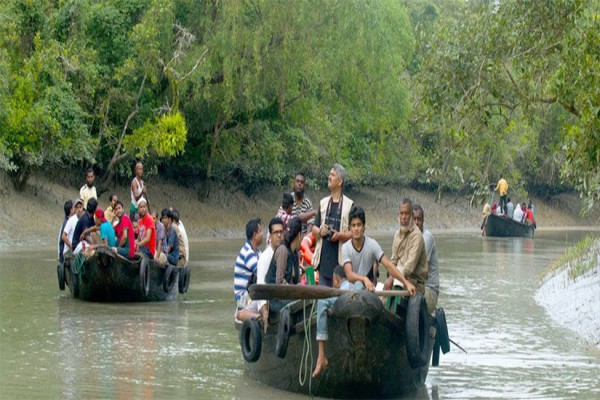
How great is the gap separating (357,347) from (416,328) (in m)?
0.56

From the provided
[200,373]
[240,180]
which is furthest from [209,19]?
[200,373]

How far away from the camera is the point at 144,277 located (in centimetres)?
1872

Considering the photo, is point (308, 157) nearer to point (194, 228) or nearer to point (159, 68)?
point (194, 228)

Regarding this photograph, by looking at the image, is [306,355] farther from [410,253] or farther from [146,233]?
[146,233]

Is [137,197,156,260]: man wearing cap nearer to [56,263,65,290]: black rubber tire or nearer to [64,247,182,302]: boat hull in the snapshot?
[64,247,182,302]: boat hull

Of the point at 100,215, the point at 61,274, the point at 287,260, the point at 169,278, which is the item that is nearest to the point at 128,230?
the point at 100,215

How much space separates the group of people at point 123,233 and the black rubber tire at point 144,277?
0.71 feet

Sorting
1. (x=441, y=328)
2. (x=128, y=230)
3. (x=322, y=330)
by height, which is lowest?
(x=441, y=328)

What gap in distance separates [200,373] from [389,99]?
98.4 feet

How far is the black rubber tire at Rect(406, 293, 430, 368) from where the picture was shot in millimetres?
10891

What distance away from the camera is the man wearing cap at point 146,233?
18688 mm

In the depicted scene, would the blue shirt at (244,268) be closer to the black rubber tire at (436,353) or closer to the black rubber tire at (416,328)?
the black rubber tire at (436,353)

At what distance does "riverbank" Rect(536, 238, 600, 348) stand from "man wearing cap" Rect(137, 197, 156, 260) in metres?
6.14

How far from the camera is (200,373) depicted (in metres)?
12.6
